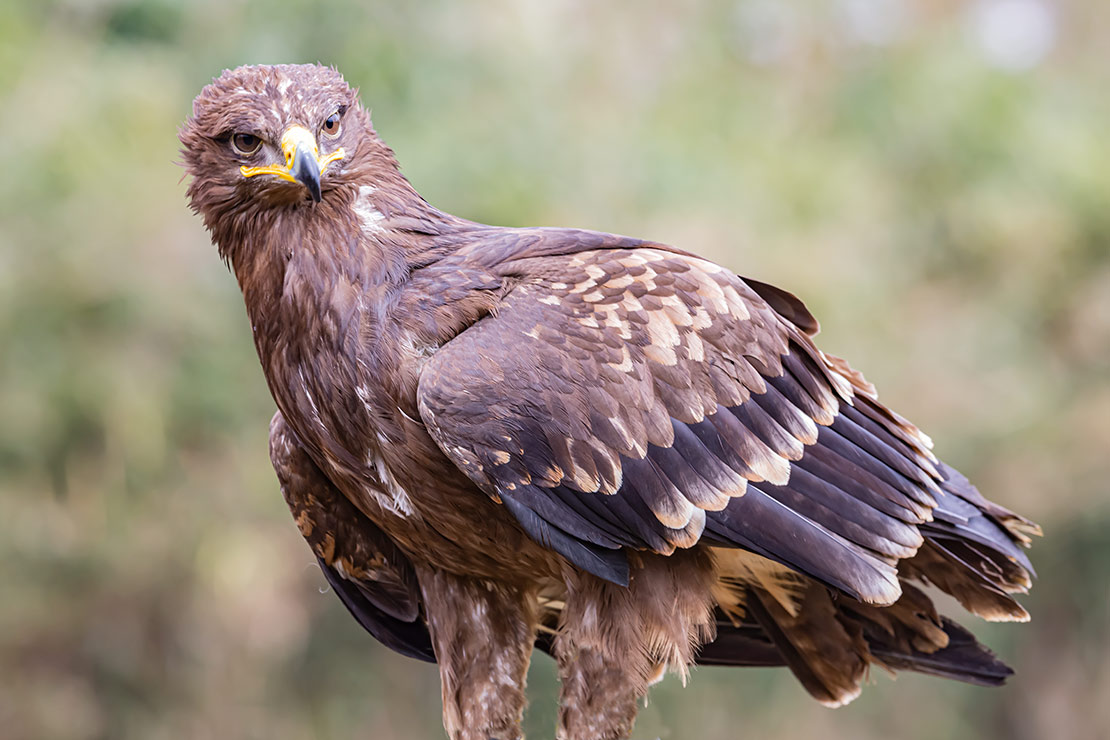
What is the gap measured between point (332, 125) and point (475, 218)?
3887mm

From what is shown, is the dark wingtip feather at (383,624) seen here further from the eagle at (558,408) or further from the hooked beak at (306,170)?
the hooked beak at (306,170)

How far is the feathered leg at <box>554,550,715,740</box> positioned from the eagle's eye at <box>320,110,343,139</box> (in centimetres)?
129

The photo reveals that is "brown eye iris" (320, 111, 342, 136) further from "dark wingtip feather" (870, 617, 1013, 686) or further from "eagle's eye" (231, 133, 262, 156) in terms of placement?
"dark wingtip feather" (870, 617, 1013, 686)

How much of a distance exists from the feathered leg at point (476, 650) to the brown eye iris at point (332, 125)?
128 centimetres

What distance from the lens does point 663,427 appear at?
296cm

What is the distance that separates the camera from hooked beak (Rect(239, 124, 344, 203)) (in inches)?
110

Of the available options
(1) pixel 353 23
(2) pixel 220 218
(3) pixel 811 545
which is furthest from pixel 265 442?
(3) pixel 811 545

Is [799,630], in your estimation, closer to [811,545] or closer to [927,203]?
[811,545]

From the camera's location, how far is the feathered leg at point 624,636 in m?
3.02

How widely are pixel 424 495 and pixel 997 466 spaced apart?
18.8 ft

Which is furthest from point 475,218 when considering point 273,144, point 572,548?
point 572,548

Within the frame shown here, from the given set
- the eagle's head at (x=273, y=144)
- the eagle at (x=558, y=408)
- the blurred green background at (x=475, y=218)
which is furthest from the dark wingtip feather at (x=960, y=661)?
the blurred green background at (x=475, y=218)

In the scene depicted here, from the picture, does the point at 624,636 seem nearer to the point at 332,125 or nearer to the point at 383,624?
the point at 383,624

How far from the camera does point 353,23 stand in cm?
701
